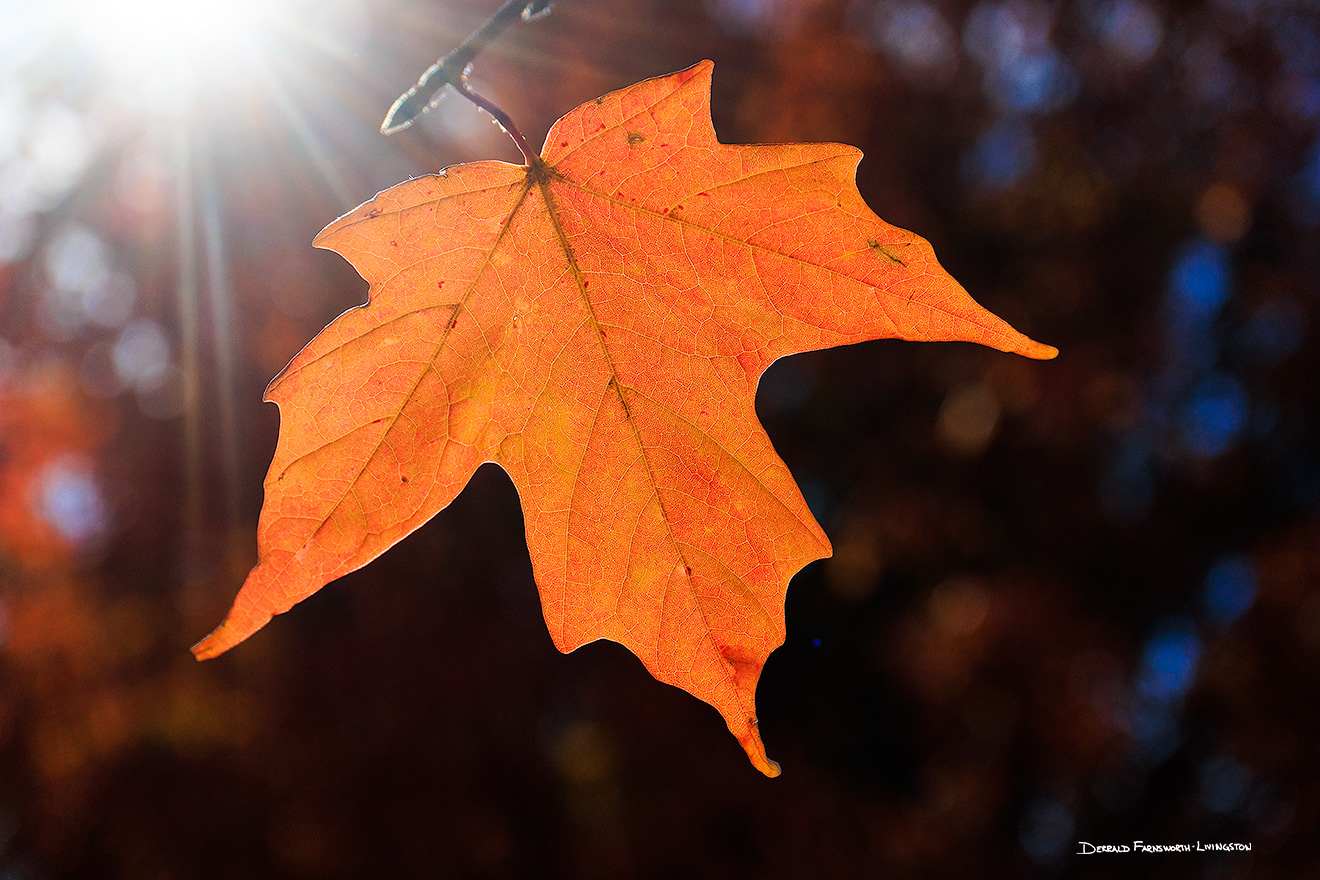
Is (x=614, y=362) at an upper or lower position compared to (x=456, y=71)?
lower

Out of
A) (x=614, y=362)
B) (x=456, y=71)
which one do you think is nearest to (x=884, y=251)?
(x=614, y=362)

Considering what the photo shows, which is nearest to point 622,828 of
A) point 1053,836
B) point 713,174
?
point 1053,836

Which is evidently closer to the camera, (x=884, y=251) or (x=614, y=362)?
(x=884, y=251)

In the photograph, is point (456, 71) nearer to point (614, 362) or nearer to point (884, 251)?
point (614, 362)

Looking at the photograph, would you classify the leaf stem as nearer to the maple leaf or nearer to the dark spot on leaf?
the maple leaf

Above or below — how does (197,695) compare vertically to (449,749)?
above

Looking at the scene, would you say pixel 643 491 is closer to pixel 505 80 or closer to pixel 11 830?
pixel 505 80
